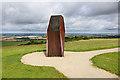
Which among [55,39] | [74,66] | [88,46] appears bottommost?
[74,66]

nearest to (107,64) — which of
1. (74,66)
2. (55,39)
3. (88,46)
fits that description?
(74,66)

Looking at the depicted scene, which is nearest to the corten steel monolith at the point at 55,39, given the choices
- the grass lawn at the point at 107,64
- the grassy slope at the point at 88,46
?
the grass lawn at the point at 107,64

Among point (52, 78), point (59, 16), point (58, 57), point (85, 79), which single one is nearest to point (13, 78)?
point (52, 78)

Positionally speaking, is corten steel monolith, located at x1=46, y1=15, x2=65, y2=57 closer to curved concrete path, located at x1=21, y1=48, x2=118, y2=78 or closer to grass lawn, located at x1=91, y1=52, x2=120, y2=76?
curved concrete path, located at x1=21, y1=48, x2=118, y2=78

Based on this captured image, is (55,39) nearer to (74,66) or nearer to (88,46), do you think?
(74,66)

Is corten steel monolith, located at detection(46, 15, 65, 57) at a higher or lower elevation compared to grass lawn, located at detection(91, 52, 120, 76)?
higher

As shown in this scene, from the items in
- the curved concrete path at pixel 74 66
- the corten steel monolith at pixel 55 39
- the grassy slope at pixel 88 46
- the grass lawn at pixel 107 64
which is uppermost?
the corten steel monolith at pixel 55 39

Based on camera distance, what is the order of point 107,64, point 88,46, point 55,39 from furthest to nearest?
1. point 88,46
2. point 55,39
3. point 107,64

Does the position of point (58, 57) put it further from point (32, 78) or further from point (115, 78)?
point (115, 78)

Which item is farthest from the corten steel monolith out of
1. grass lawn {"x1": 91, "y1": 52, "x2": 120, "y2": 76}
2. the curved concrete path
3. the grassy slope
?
the grassy slope

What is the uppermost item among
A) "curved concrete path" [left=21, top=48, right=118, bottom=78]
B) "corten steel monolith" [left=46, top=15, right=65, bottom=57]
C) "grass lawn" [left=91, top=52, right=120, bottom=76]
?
"corten steel monolith" [left=46, top=15, right=65, bottom=57]

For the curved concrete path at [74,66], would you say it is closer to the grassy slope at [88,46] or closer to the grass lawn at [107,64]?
the grass lawn at [107,64]

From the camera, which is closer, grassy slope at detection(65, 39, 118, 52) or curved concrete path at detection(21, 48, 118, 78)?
curved concrete path at detection(21, 48, 118, 78)

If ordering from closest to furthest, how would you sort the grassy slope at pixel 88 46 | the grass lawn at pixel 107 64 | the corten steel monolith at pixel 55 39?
the grass lawn at pixel 107 64
the corten steel monolith at pixel 55 39
the grassy slope at pixel 88 46
